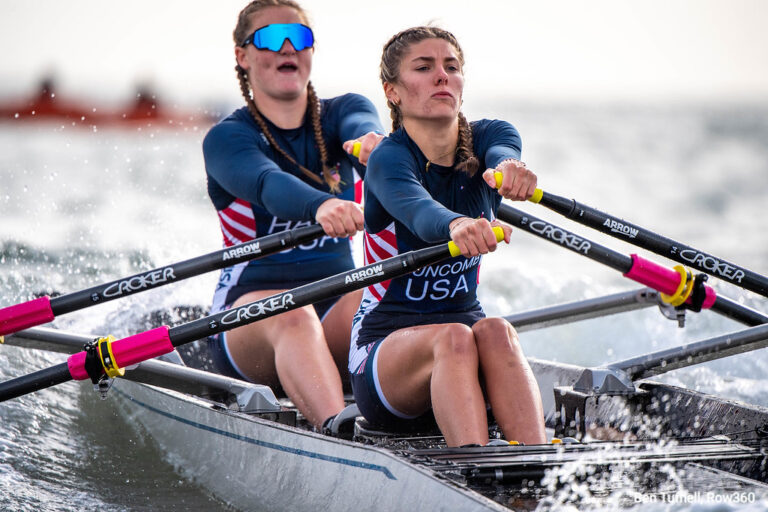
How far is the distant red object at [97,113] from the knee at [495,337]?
18.9 m

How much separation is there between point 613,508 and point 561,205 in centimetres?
127

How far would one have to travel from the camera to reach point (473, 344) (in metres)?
2.64

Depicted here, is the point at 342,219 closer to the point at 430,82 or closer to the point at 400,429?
the point at 430,82

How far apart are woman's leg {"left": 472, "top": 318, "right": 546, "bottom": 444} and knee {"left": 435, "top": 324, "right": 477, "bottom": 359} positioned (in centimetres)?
5

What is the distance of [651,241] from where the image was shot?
3221mm

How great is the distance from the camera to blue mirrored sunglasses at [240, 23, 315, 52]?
11.6 feet

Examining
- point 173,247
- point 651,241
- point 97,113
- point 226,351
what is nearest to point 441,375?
point 651,241

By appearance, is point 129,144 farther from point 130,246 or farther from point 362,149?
point 362,149

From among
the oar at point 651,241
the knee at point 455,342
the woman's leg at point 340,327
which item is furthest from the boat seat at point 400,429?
the oar at point 651,241

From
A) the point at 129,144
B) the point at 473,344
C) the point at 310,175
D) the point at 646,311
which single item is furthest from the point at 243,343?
the point at 129,144

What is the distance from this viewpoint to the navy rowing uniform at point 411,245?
2.78 meters

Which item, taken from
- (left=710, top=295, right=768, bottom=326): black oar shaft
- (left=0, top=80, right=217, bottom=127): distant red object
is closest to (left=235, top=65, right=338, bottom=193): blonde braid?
(left=710, top=295, right=768, bottom=326): black oar shaft

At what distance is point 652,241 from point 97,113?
1984cm

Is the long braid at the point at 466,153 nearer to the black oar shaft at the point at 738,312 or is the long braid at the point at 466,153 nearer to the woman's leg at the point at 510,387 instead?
the woman's leg at the point at 510,387
